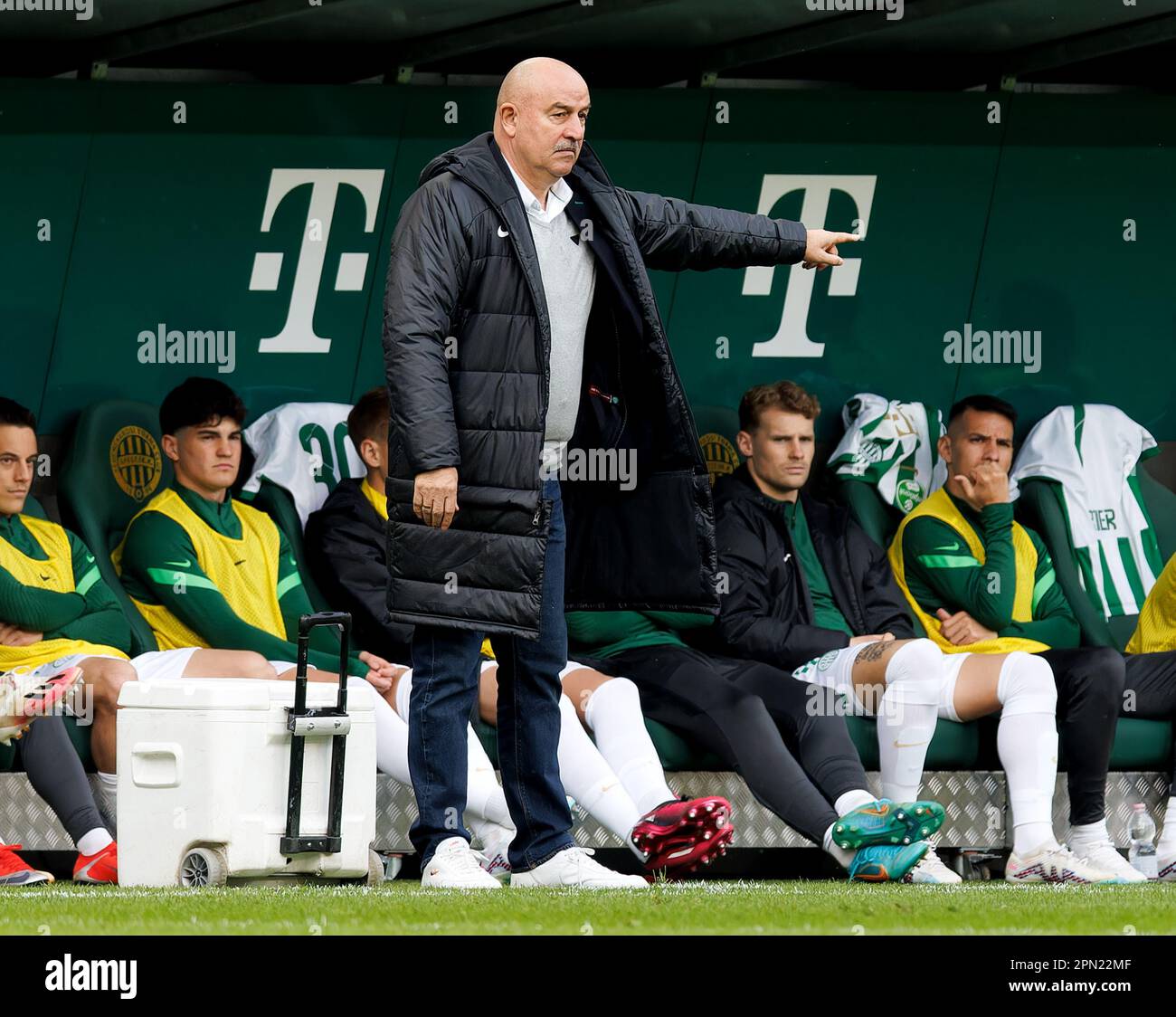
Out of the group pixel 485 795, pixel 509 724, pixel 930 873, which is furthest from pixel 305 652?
pixel 930 873

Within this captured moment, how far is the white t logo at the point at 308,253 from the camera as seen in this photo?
7.33m

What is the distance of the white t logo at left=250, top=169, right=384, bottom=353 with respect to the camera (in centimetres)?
733

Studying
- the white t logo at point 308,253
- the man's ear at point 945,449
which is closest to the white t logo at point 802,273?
the man's ear at point 945,449

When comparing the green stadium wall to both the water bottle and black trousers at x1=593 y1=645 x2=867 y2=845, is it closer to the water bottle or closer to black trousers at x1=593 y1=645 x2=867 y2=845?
black trousers at x1=593 y1=645 x2=867 y2=845

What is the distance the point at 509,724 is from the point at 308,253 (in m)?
3.26

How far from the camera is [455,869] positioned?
4379mm

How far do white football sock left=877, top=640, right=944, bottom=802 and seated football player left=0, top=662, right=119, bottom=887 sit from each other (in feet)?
6.83

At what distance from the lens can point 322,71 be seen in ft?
24.6

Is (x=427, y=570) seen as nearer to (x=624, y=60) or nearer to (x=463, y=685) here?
(x=463, y=685)

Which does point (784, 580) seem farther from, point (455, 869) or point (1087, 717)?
point (455, 869)

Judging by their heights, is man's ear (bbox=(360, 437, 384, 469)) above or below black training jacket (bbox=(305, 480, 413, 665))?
above

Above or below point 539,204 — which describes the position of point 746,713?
below

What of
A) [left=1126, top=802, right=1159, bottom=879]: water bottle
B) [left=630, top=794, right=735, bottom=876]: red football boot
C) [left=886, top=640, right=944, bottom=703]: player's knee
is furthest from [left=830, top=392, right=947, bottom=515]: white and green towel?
[left=630, top=794, right=735, bottom=876]: red football boot

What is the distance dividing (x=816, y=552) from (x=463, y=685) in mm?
2457
